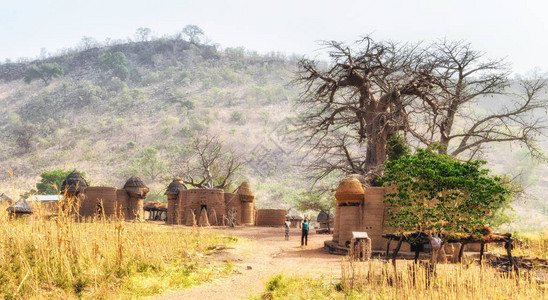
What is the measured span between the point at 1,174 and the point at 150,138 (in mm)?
26663

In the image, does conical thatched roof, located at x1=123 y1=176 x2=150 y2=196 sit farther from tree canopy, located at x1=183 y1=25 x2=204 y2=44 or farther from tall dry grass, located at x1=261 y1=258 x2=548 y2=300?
tree canopy, located at x1=183 y1=25 x2=204 y2=44

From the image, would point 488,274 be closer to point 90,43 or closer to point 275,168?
point 275,168

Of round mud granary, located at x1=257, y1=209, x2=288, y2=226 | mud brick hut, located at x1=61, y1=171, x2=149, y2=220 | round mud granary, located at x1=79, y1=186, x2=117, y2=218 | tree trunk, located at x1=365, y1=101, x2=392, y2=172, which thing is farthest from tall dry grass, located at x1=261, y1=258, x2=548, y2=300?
round mud granary, located at x1=257, y1=209, x2=288, y2=226

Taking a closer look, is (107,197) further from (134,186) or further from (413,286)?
(413,286)

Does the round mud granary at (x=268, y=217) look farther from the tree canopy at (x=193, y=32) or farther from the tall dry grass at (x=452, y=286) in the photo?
the tree canopy at (x=193, y=32)

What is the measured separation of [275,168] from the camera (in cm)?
7969

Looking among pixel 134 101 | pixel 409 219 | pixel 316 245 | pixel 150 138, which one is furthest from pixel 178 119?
pixel 409 219

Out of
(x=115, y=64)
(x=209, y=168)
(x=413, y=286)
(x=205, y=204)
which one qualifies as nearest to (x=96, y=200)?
(x=205, y=204)

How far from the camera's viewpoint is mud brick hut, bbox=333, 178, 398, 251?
15.7m

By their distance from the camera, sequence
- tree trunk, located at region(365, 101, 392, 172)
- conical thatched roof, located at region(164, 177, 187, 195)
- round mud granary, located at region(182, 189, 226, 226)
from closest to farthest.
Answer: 1. tree trunk, located at region(365, 101, 392, 172)
2. round mud granary, located at region(182, 189, 226, 226)
3. conical thatched roof, located at region(164, 177, 187, 195)

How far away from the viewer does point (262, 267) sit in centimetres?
1252

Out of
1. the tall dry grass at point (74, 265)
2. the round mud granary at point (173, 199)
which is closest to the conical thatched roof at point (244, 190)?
the round mud granary at point (173, 199)

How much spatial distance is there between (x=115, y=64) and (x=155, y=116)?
32.2 metres

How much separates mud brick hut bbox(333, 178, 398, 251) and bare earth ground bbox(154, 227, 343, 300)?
125cm
